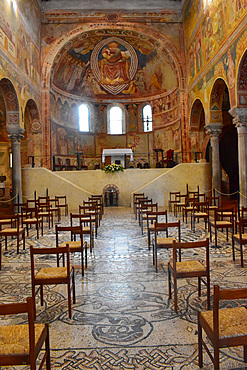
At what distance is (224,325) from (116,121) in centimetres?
2629

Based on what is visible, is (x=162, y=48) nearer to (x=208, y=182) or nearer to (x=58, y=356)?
(x=208, y=182)

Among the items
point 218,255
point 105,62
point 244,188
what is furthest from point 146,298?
point 105,62

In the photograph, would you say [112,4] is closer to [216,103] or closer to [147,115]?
[147,115]

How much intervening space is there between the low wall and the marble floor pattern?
32.9ft

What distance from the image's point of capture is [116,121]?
28.0m

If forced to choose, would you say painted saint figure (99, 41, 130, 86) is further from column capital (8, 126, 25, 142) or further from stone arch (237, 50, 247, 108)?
stone arch (237, 50, 247, 108)

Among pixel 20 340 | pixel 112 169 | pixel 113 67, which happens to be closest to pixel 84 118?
pixel 113 67

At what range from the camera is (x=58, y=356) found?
317cm

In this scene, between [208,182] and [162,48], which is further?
[162,48]

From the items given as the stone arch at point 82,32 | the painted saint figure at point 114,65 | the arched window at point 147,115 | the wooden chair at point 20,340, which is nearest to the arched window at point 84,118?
the painted saint figure at point 114,65

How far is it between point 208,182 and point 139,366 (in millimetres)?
16429

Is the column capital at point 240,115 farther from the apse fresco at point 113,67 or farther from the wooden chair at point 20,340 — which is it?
the wooden chair at point 20,340

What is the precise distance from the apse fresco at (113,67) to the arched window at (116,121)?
1389 mm

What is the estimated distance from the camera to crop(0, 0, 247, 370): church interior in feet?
12.2
